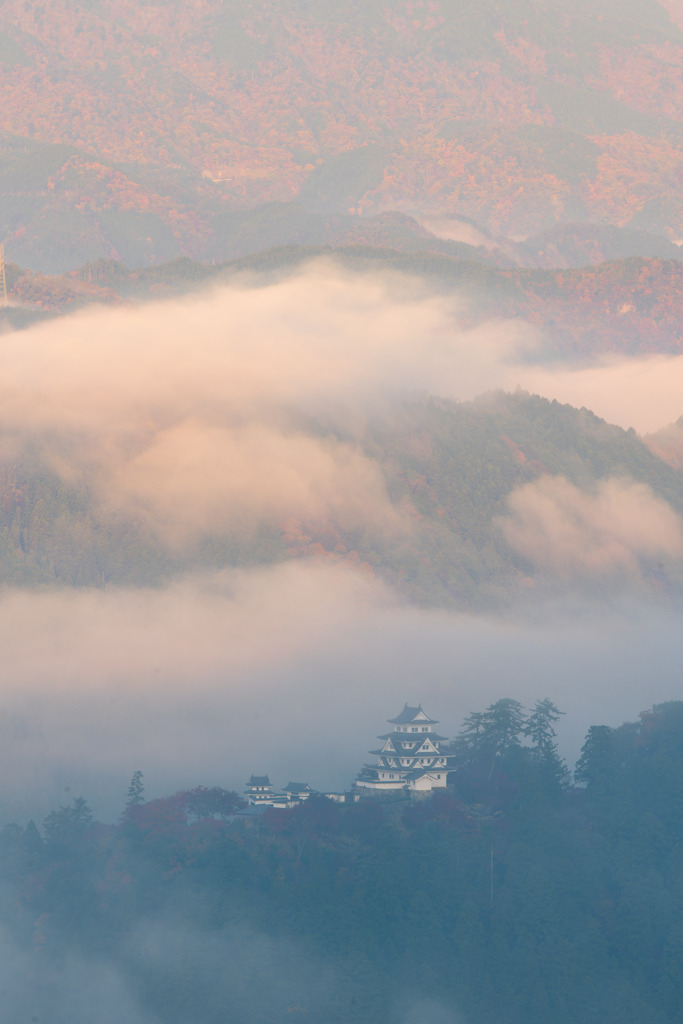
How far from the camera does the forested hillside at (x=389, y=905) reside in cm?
12175

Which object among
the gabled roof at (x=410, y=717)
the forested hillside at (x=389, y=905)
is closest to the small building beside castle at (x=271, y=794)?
the forested hillside at (x=389, y=905)

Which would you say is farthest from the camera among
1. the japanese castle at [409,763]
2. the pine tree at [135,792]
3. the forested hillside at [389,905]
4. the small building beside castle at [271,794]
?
the pine tree at [135,792]

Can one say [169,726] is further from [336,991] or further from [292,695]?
[336,991]

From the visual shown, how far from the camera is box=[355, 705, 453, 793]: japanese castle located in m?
134

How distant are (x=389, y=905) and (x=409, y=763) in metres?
13.6

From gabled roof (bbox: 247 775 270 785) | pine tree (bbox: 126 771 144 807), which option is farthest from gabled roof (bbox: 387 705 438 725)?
pine tree (bbox: 126 771 144 807)

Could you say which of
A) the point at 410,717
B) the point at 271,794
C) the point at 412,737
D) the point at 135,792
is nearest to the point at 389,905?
the point at 271,794

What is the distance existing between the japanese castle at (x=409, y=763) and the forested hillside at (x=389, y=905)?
166 cm

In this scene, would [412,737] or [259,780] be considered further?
[259,780]

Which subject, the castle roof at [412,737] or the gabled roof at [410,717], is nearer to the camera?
the castle roof at [412,737]

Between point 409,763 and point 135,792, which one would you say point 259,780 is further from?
point 409,763

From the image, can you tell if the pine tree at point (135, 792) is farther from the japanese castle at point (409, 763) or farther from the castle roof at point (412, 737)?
the castle roof at point (412, 737)

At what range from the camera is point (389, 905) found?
413 feet

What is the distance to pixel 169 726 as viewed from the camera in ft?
542
